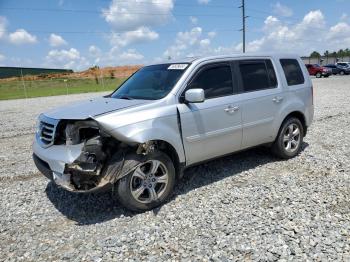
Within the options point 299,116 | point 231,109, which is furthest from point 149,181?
point 299,116

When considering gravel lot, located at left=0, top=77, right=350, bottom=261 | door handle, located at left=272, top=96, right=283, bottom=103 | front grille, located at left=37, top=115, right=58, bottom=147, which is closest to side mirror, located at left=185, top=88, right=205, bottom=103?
gravel lot, located at left=0, top=77, right=350, bottom=261

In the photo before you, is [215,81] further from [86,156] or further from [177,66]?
[86,156]

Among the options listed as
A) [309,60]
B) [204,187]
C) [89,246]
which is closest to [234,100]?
[204,187]

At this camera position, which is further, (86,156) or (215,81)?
(215,81)

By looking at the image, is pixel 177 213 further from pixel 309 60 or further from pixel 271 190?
pixel 309 60

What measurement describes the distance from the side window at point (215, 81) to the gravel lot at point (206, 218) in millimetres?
1368

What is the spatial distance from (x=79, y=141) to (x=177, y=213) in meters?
1.49

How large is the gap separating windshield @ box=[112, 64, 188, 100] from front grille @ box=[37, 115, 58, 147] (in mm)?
1116

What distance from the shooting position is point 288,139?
583 centimetres

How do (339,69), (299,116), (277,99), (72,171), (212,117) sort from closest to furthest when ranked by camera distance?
(72,171) < (212,117) < (277,99) < (299,116) < (339,69)

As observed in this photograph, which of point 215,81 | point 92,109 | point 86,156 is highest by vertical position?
point 215,81

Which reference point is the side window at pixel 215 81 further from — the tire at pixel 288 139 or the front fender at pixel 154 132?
the tire at pixel 288 139

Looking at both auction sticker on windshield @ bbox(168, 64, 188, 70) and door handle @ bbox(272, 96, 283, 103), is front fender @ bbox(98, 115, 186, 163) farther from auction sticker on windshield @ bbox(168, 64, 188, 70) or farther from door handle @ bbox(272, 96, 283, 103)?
door handle @ bbox(272, 96, 283, 103)

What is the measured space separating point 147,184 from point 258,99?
7.61 ft
